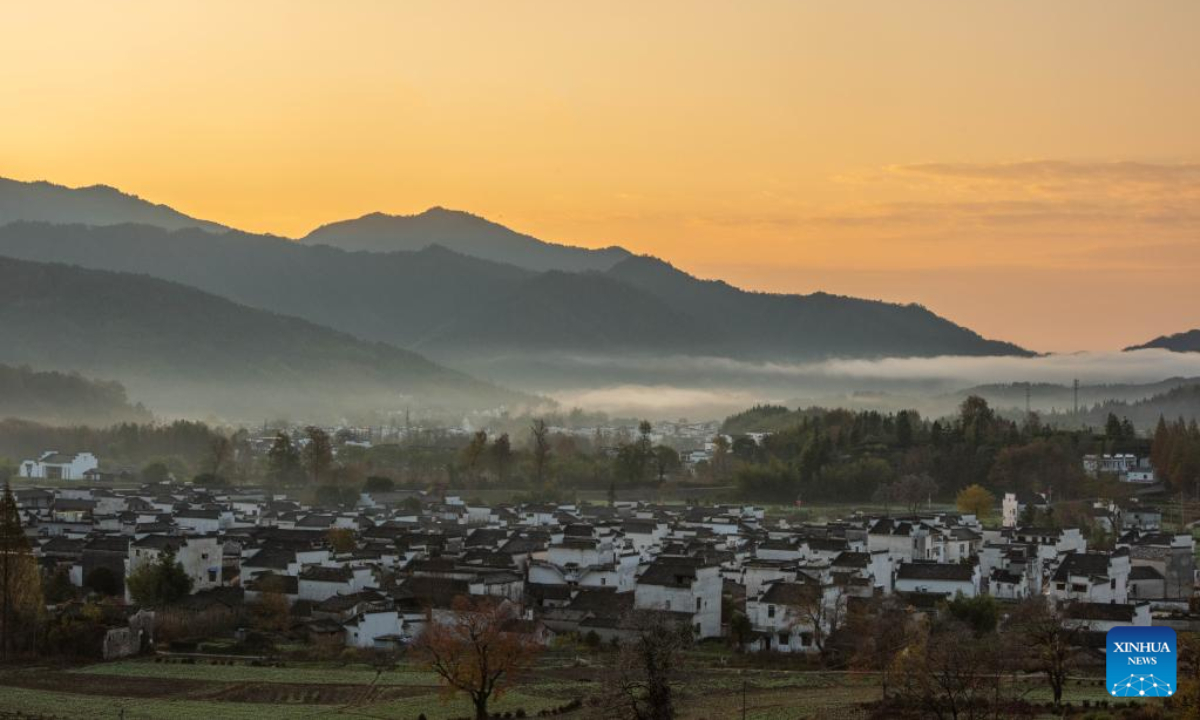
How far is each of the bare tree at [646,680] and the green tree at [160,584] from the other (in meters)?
16.2

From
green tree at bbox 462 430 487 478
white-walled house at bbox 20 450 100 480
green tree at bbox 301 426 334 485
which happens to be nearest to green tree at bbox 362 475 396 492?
green tree at bbox 301 426 334 485

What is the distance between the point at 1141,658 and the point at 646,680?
538 inches

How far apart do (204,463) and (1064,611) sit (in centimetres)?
6793

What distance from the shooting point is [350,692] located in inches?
1352

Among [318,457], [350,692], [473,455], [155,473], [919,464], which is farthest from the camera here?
[473,455]

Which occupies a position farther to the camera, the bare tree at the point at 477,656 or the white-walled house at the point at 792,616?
the white-walled house at the point at 792,616

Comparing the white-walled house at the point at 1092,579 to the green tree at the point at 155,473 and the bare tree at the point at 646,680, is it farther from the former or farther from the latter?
the green tree at the point at 155,473

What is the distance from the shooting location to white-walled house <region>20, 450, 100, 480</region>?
9150cm

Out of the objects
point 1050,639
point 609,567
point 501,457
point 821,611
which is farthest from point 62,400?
point 1050,639

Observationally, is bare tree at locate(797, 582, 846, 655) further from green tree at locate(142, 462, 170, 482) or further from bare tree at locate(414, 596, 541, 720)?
green tree at locate(142, 462, 170, 482)

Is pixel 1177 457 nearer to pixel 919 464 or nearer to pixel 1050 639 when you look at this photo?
pixel 919 464

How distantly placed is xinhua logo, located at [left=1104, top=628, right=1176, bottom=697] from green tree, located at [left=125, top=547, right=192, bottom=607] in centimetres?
3018

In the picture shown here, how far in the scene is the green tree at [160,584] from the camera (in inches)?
1734

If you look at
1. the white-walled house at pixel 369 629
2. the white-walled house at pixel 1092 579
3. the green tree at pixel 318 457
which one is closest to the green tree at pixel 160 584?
the white-walled house at pixel 369 629
